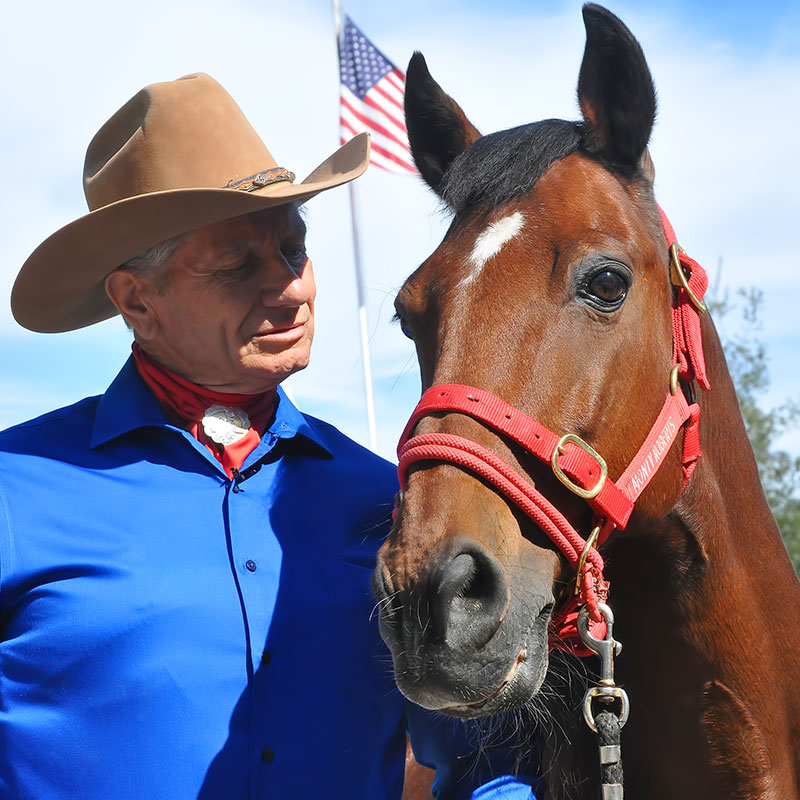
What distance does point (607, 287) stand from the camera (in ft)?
7.63

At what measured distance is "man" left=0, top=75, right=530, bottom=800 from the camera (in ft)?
7.29

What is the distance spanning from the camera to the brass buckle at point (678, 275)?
101 inches

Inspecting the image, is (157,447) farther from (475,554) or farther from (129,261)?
(475,554)

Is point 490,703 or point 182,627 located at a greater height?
point 182,627

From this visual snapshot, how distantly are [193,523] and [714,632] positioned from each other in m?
1.44

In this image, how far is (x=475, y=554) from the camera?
1.89 meters

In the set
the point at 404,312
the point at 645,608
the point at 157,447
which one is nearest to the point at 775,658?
the point at 645,608

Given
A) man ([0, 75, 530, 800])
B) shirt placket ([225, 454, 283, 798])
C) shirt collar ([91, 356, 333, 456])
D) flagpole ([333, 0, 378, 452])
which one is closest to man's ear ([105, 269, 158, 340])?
man ([0, 75, 530, 800])

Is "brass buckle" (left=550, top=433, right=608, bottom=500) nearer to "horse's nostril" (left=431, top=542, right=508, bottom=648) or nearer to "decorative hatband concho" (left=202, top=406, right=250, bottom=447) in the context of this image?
"horse's nostril" (left=431, top=542, right=508, bottom=648)

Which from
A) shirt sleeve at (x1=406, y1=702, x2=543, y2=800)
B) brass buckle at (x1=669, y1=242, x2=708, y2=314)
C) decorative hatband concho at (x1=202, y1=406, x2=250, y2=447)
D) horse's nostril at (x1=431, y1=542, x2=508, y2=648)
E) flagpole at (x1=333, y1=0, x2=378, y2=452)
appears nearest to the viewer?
horse's nostril at (x1=431, y1=542, x2=508, y2=648)

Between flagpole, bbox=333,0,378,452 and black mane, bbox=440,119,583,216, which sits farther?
flagpole, bbox=333,0,378,452

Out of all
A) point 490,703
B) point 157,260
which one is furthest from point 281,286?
point 490,703

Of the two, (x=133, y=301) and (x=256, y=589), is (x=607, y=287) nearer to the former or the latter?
(x=256, y=589)

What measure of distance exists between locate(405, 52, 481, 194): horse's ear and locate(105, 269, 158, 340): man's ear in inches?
39.4
